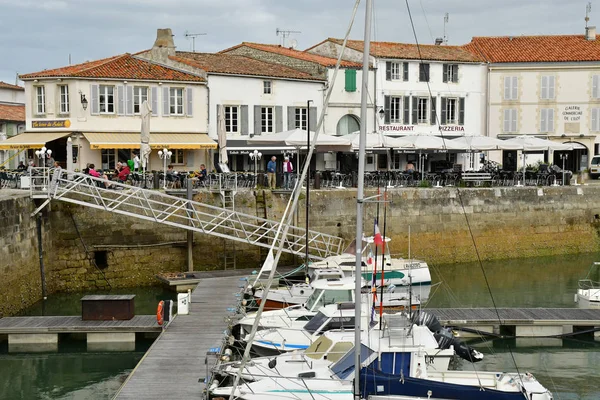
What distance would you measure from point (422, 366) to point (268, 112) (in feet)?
85.6

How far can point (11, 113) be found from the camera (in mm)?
51344

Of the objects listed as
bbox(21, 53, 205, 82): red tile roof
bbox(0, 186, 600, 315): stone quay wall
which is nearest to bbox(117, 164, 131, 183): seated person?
bbox(0, 186, 600, 315): stone quay wall

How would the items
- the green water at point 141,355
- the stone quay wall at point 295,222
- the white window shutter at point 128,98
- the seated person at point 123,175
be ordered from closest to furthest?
the green water at point 141,355, the stone quay wall at point 295,222, the seated person at point 123,175, the white window shutter at point 128,98

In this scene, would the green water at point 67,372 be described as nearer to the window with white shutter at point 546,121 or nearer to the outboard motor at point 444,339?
the outboard motor at point 444,339

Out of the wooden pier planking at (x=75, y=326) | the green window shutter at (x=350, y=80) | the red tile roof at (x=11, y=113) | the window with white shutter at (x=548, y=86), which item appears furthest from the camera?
the window with white shutter at (x=548, y=86)

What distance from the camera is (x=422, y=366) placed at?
1725 cm

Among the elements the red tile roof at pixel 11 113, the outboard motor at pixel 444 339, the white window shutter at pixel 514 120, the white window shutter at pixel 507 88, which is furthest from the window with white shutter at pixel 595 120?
the outboard motor at pixel 444 339

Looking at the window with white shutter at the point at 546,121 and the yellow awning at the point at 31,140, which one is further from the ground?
the window with white shutter at the point at 546,121

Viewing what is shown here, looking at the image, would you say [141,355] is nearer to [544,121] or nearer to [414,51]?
[414,51]

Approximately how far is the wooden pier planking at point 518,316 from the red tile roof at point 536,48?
26.8 meters

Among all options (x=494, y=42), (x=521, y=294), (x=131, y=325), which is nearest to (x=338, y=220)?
(x=521, y=294)

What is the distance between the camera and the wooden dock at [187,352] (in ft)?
55.8

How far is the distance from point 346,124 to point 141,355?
79.6 feet

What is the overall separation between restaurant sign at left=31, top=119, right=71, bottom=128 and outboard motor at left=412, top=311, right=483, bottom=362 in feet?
69.9
